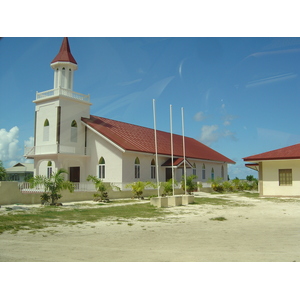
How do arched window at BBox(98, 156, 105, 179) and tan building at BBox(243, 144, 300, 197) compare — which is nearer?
tan building at BBox(243, 144, 300, 197)

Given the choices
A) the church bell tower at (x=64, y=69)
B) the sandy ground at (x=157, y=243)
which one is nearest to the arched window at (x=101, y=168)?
Answer: the church bell tower at (x=64, y=69)

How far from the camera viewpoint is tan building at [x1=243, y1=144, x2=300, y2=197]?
23094mm

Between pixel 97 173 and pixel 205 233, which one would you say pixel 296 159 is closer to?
pixel 97 173

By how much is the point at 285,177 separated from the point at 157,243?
18.6m

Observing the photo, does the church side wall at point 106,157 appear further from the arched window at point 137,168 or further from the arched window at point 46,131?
the arched window at point 46,131

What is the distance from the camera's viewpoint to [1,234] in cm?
843

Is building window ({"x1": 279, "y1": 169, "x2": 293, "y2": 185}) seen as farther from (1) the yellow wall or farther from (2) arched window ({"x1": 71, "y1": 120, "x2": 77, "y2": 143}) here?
(2) arched window ({"x1": 71, "y1": 120, "x2": 77, "y2": 143})

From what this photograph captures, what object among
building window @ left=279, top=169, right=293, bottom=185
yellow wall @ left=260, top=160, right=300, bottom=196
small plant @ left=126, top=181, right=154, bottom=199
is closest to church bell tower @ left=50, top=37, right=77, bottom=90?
small plant @ left=126, top=181, right=154, bottom=199

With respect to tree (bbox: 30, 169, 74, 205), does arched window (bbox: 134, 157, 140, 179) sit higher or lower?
higher

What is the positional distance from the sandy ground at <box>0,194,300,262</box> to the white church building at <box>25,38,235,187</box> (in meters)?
14.7

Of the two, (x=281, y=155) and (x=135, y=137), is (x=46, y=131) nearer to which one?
(x=135, y=137)

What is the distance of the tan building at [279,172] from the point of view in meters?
23.1

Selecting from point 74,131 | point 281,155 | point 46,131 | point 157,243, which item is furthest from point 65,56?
point 157,243

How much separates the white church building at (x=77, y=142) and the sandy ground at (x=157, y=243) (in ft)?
48.3
